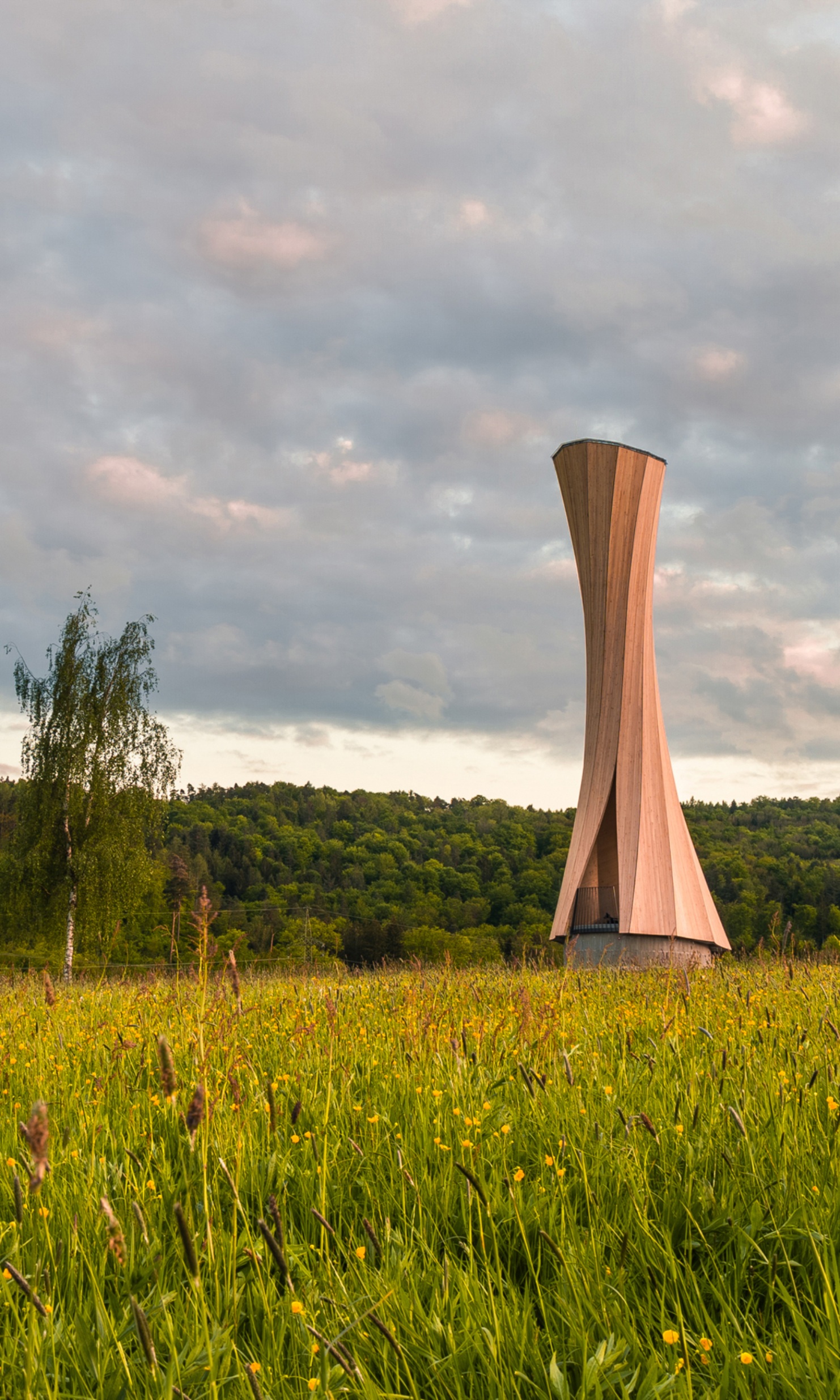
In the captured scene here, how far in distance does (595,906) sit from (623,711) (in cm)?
382

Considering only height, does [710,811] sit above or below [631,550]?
below

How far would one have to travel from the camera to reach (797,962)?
8422mm

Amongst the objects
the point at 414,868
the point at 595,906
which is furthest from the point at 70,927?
the point at 414,868

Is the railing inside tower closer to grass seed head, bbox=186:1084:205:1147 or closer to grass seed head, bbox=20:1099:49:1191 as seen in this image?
grass seed head, bbox=186:1084:205:1147

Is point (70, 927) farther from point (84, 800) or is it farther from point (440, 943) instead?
point (440, 943)

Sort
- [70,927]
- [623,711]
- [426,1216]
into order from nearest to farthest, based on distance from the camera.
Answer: [426,1216]
[623,711]
[70,927]

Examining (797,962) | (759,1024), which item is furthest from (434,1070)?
(797,962)

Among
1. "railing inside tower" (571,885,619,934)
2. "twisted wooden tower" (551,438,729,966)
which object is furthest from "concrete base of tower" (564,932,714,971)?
"railing inside tower" (571,885,619,934)

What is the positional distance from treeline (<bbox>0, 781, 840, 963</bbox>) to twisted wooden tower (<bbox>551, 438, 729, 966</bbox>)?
10732 millimetres

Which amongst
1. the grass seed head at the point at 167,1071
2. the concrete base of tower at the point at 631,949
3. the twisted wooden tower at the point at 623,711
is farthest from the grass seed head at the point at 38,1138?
the twisted wooden tower at the point at 623,711

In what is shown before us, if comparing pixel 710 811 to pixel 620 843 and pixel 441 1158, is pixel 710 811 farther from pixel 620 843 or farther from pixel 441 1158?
pixel 441 1158

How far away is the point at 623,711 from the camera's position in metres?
14.1

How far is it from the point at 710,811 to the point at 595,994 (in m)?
45.9

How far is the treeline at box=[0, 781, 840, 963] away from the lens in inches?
1179
